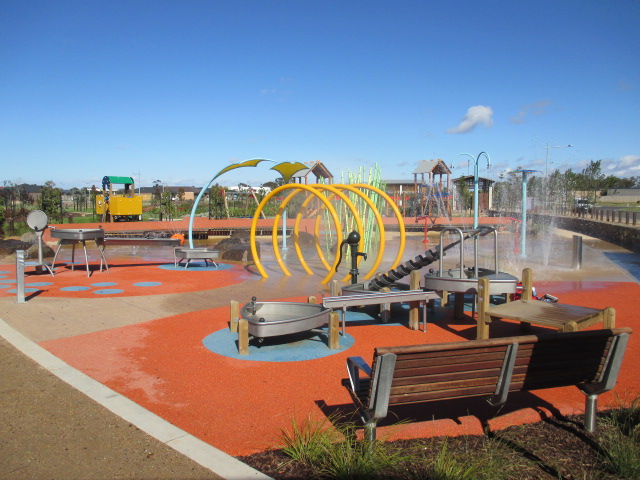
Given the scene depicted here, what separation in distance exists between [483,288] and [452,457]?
3401 millimetres

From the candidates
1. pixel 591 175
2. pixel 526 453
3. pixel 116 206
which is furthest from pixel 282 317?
pixel 591 175

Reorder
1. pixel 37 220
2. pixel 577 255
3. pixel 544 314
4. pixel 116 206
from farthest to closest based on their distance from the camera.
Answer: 1. pixel 116 206
2. pixel 577 255
3. pixel 37 220
4. pixel 544 314

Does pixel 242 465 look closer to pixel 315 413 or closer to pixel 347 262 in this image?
pixel 315 413

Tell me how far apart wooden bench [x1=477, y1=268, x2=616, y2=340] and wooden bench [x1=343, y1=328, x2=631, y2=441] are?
1.42 m

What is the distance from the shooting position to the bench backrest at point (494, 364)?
11.4 ft

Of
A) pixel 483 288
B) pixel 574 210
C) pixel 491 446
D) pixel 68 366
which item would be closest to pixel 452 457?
pixel 491 446

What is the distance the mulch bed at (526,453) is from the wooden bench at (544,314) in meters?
1.61

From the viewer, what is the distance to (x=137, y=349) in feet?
21.1

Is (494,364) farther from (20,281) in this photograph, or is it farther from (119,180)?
(119,180)

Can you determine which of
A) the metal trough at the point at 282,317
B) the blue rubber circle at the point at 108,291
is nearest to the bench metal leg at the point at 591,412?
the metal trough at the point at 282,317

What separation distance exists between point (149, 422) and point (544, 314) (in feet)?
14.7

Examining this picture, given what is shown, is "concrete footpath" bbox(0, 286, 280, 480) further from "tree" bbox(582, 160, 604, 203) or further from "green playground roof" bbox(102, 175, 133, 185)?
"tree" bbox(582, 160, 604, 203)

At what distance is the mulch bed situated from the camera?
11.2ft

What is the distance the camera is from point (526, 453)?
12.2 ft
